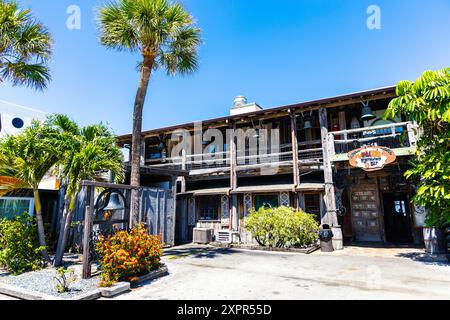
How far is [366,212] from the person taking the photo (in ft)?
46.7

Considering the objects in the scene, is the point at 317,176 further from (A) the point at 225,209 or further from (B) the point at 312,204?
(A) the point at 225,209

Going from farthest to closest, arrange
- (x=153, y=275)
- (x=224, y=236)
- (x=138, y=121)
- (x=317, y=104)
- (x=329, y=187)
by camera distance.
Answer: (x=224, y=236)
(x=317, y=104)
(x=329, y=187)
(x=138, y=121)
(x=153, y=275)

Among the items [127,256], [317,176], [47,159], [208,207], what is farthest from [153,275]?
[317,176]

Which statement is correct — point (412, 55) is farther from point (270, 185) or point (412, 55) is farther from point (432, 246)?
point (270, 185)

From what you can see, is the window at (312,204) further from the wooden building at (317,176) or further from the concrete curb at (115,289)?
the concrete curb at (115,289)

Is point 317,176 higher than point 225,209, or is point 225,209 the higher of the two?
point 317,176

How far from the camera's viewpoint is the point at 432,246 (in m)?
9.82

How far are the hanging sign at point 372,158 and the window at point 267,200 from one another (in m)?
4.75

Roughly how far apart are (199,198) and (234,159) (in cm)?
341

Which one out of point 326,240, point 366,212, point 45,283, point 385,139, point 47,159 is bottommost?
point 45,283

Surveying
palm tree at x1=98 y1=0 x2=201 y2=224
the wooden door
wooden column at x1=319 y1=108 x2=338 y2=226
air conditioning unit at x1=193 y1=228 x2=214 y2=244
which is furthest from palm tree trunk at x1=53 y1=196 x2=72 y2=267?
the wooden door

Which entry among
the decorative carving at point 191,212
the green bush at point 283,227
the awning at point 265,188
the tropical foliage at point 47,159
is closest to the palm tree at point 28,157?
the tropical foliage at point 47,159

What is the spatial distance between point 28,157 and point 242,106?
14.5m

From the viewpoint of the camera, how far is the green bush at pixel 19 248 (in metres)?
7.80
